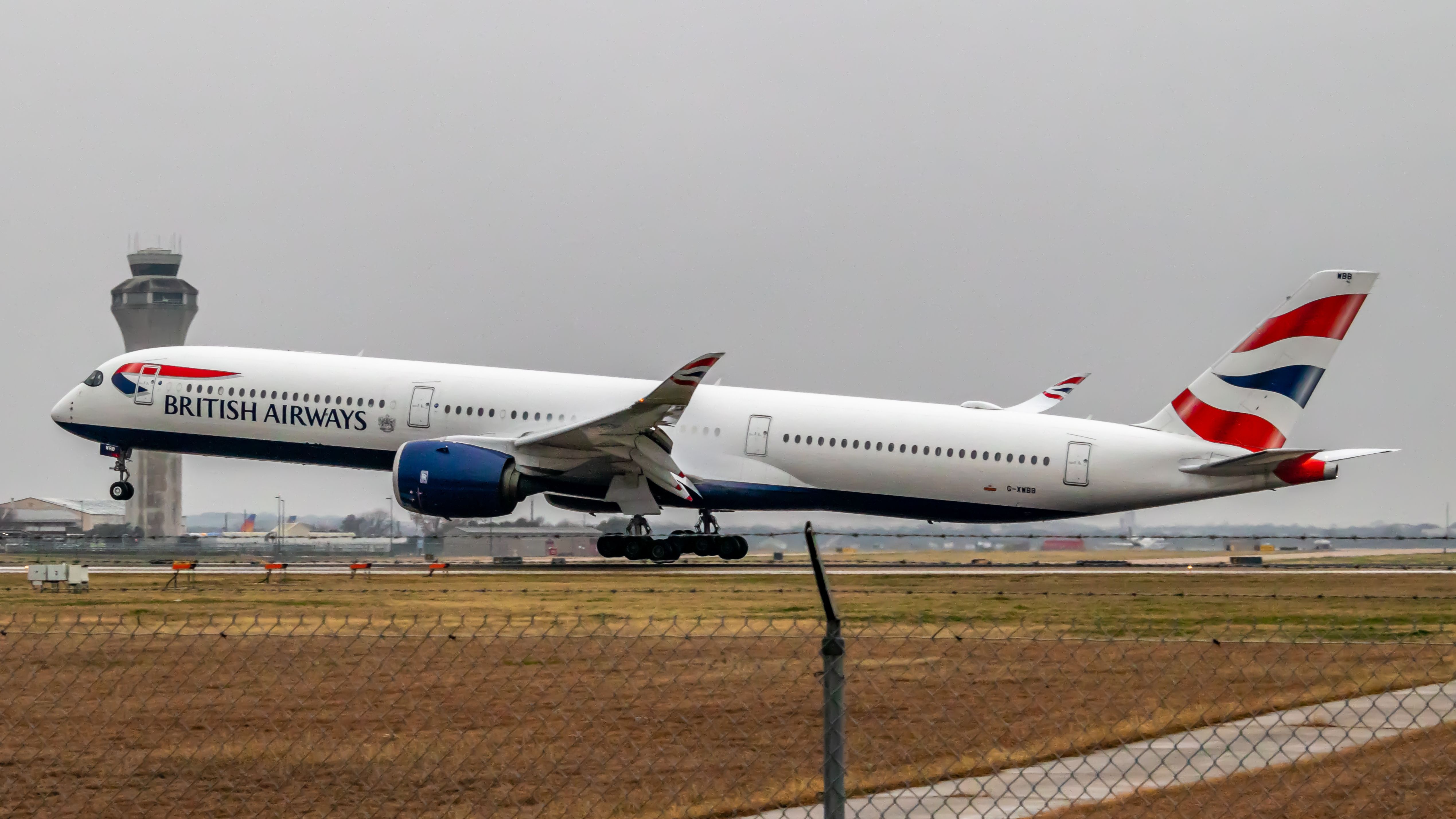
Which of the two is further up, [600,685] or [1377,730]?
[1377,730]

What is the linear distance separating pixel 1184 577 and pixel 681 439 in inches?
475

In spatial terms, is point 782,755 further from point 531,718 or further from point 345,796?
point 345,796

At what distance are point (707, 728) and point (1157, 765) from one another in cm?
357

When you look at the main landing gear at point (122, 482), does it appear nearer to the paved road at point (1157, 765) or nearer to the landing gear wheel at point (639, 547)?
the landing gear wheel at point (639, 547)

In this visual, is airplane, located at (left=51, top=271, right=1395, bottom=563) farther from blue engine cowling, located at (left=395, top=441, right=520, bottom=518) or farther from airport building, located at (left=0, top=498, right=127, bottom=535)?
airport building, located at (left=0, top=498, right=127, bottom=535)

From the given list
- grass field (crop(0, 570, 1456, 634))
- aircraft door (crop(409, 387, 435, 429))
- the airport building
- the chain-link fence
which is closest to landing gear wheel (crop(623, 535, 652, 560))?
grass field (crop(0, 570, 1456, 634))

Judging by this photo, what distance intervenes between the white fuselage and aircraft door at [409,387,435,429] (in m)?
0.07

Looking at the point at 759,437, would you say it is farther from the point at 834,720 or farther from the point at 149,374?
the point at 834,720

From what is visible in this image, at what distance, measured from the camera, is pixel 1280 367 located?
35844 mm

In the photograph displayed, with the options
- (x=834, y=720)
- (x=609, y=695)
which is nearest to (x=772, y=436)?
(x=609, y=695)

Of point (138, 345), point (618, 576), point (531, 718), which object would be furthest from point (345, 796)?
point (138, 345)

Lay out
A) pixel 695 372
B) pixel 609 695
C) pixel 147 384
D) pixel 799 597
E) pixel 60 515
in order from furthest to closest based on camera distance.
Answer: pixel 60 515, pixel 147 384, pixel 695 372, pixel 799 597, pixel 609 695

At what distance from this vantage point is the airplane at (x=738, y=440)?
35.8m

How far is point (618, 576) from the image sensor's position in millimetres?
32438
